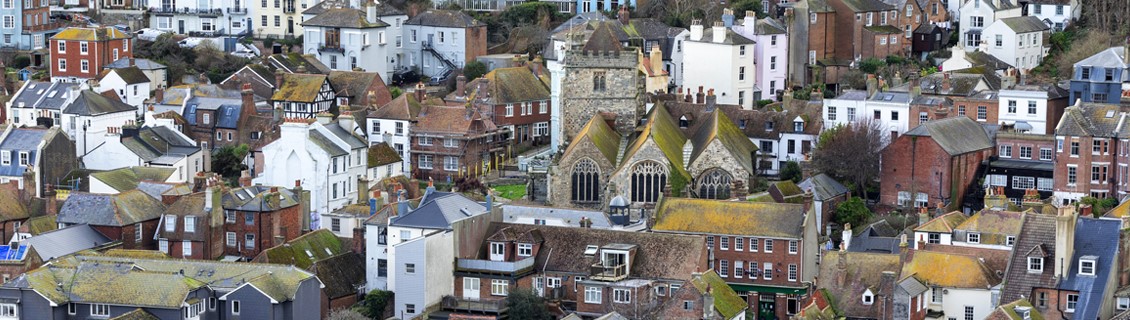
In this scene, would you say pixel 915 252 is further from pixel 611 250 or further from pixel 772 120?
pixel 772 120

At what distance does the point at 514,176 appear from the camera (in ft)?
339

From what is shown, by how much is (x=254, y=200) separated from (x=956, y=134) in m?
25.2

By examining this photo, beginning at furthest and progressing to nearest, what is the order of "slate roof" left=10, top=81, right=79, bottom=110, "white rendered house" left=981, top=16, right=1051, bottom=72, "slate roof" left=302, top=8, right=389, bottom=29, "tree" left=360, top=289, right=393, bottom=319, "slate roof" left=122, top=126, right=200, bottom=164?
"slate roof" left=302, top=8, right=389, bottom=29 → "white rendered house" left=981, top=16, right=1051, bottom=72 → "slate roof" left=10, top=81, right=79, bottom=110 → "slate roof" left=122, top=126, right=200, bottom=164 → "tree" left=360, top=289, right=393, bottom=319

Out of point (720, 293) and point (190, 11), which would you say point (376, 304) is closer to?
point (720, 293)

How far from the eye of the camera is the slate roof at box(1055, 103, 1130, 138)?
94938mm

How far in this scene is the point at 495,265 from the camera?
282ft

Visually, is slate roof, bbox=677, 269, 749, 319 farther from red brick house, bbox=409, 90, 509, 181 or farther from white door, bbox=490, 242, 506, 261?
red brick house, bbox=409, 90, 509, 181

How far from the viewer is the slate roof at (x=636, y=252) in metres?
85.7

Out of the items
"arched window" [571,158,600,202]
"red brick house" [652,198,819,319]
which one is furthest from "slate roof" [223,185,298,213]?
"red brick house" [652,198,819,319]

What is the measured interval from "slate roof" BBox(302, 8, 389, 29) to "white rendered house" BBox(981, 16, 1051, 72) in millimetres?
27208

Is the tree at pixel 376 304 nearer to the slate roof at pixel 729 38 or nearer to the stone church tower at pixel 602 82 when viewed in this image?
the stone church tower at pixel 602 82

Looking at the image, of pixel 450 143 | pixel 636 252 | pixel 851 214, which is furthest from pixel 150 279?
pixel 851 214

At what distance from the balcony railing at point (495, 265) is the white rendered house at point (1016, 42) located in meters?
35.7

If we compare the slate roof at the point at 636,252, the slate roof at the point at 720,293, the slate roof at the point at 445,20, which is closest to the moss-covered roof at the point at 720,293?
the slate roof at the point at 720,293
